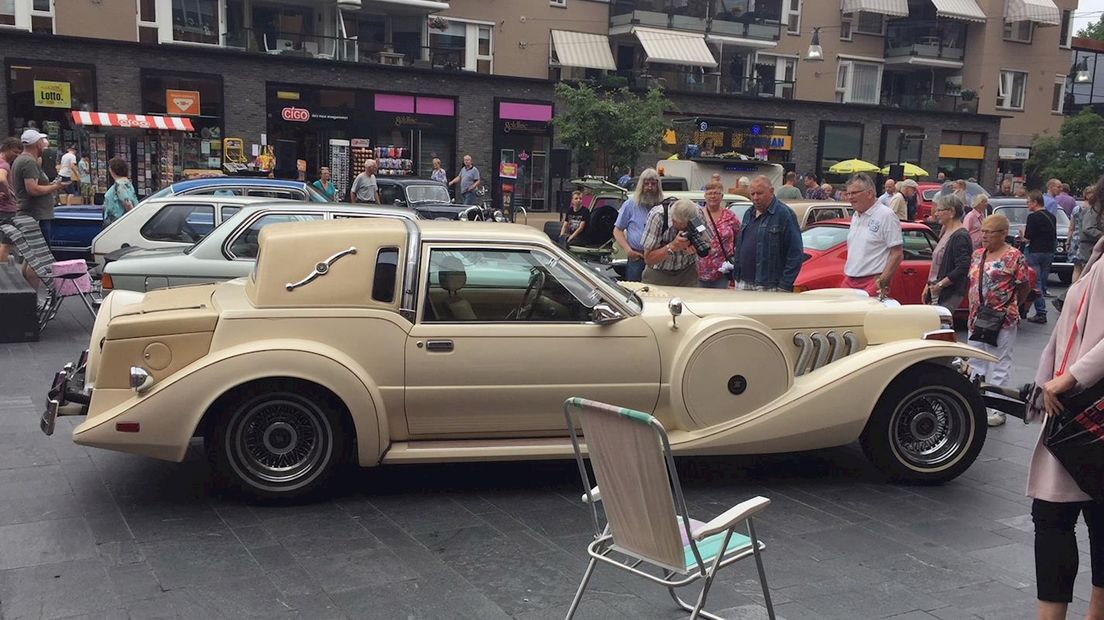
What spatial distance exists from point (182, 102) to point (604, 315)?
26.3 meters

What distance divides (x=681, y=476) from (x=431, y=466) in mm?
1656

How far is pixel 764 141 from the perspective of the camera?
3866 centimetres

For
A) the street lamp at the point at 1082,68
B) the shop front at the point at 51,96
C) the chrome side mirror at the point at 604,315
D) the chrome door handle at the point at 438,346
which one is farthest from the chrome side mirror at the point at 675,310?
the street lamp at the point at 1082,68

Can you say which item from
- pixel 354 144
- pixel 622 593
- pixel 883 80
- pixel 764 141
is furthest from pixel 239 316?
pixel 883 80

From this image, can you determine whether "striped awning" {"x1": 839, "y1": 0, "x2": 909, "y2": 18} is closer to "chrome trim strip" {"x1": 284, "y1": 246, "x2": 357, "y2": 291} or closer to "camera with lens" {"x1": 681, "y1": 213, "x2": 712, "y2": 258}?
"camera with lens" {"x1": 681, "y1": 213, "x2": 712, "y2": 258}

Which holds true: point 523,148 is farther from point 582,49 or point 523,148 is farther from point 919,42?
point 919,42

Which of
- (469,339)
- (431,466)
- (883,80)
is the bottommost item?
(431,466)

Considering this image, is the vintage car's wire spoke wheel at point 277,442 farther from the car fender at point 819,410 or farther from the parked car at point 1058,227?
the parked car at point 1058,227

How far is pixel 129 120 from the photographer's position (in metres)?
26.0

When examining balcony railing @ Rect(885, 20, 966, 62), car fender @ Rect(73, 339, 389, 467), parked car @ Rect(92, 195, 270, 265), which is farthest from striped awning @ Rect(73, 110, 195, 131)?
balcony railing @ Rect(885, 20, 966, 62)

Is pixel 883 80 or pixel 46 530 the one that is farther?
pixel 883 80

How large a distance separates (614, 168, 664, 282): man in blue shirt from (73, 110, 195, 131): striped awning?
Answer: 20102 mm

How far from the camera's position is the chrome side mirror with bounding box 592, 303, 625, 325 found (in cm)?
570

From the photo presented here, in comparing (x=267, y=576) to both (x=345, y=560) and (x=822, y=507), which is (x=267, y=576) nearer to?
(x=345, y=560)
